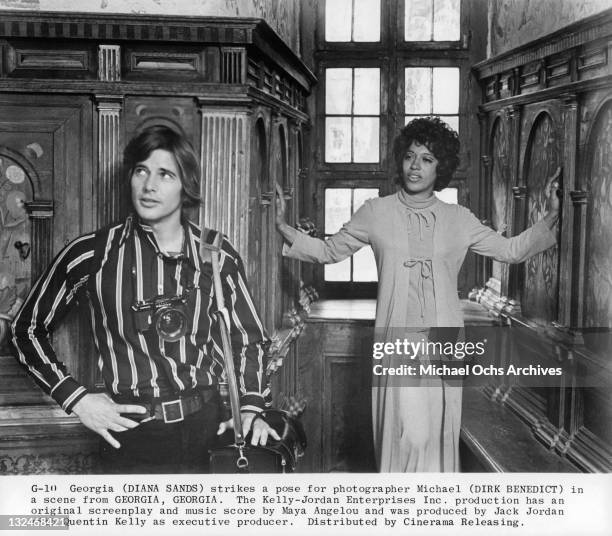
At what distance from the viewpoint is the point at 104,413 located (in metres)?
2.06

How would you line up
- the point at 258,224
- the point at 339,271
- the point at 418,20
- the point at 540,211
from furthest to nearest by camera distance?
the point at 418,20, the point at 339,271, the point at 540,211, the point at 258,224

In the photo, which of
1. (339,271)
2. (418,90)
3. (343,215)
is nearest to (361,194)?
(343,215)

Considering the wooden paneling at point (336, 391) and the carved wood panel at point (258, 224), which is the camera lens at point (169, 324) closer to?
the carved wood panel at point (258, 224)

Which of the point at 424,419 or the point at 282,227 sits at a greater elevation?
the point at 282,227

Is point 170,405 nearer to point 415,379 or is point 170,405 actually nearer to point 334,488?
point 334,488

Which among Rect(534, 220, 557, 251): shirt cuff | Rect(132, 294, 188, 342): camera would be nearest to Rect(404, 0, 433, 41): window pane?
Rect(534, 220, 557, 251): shirt cuff

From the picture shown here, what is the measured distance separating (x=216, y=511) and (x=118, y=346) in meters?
0.47

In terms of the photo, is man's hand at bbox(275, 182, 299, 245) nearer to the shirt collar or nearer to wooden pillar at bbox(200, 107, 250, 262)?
wooden pillar at bbox(200, 107, 250, 262)

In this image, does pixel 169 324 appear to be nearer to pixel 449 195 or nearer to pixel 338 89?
pixel 449 195

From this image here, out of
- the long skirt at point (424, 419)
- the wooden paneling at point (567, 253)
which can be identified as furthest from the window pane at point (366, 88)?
the long skirt at point (424, 419)

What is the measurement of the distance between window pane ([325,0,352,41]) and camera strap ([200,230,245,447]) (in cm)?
125

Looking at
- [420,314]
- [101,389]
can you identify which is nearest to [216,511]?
[101,389]

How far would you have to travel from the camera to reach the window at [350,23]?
2.99m

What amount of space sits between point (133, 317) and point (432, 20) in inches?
62.0
